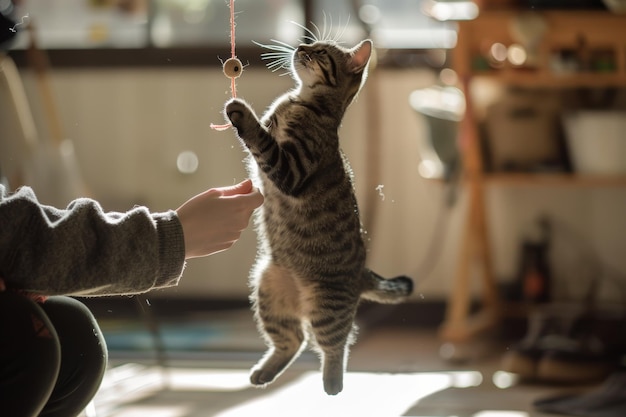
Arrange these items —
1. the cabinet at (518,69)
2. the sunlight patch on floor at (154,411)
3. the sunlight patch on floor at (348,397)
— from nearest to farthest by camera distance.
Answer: the sunlight patch on floor at (348,397) < the sunlight patch on floor at (154,411) < the cabinet at (518,69)

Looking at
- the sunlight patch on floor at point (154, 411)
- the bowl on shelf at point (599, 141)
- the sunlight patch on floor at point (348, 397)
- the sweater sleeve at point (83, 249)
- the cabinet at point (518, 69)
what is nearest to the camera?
the sweater sleeve at point (83, 249)

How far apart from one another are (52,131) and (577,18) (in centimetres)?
152

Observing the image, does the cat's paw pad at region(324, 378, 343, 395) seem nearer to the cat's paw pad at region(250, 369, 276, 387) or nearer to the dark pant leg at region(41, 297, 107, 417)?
the cat's paw pad at region(250, 369, 276, 387)

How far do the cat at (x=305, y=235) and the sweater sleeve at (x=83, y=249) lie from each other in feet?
0.41

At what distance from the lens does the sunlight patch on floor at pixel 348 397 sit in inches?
43.7

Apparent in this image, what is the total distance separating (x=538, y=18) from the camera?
213 cm

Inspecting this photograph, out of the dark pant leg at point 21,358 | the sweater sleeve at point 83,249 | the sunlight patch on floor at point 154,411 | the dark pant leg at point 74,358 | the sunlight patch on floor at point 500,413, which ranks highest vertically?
the sweater sleeve at point 83,249

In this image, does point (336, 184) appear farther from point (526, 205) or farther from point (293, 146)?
point (526, 205)

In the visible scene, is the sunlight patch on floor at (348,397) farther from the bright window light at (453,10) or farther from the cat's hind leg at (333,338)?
the bright window light at (453,10)

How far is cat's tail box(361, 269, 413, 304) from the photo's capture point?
1042mm

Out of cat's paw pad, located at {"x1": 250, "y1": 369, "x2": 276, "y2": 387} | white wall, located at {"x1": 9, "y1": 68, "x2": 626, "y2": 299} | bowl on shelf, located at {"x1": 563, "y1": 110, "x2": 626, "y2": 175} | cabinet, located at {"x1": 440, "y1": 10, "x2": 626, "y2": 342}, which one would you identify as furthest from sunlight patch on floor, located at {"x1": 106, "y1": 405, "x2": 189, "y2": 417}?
bowl on shelf, located at {"x1": 563, "y1": 110, "x2": 626, "y2": 175}

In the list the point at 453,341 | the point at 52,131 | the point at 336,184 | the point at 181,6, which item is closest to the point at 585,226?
the point at 453,341

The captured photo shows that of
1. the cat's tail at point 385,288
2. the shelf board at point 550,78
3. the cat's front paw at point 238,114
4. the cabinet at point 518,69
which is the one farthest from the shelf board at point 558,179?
the cat's front paw at point 238,114

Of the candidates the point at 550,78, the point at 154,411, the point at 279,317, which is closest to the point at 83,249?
the point at 279,317
